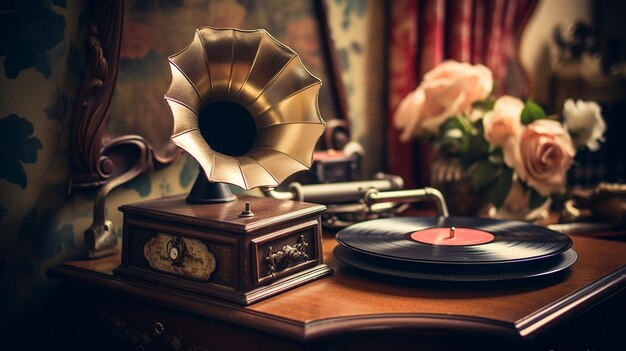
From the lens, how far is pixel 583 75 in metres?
2.68

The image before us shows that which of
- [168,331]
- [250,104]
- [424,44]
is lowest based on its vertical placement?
[168,331]

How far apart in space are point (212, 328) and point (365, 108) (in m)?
1.11

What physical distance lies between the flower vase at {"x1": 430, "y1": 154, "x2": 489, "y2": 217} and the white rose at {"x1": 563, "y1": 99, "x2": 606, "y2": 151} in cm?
27

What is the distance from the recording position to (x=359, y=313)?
0.93 m

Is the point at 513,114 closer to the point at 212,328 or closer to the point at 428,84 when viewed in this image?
the point at 428,84

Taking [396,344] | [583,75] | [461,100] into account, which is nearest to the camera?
[396,344]

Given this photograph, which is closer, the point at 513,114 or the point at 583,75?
the point at 513,114

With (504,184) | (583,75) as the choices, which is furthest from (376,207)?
(583,75)

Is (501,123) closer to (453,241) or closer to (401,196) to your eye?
(401,196)

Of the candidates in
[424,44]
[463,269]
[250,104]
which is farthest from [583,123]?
[250,104]

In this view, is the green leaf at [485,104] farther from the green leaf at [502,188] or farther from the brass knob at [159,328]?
the brass knob at [159,328]

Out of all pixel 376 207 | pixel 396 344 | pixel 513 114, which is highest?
pixel 513 114

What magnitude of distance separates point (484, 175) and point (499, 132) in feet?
0.38

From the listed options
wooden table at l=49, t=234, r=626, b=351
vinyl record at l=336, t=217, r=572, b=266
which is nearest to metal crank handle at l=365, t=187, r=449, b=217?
vinyl record at l=336, t=217, r=572, b=266
